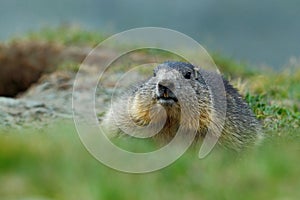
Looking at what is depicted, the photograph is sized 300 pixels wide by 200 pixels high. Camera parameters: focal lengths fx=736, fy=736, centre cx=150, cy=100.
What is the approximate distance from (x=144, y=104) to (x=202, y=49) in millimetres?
7646

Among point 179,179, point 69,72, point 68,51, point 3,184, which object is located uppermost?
point 68,51

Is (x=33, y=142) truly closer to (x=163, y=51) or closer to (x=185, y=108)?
(x=185, y=108)

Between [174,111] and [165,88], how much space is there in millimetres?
231

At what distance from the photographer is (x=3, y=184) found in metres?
4.07

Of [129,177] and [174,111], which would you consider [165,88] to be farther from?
[129,177]

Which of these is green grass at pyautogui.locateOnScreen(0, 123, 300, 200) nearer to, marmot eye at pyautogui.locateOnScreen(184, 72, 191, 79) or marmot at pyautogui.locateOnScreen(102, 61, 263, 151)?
marmot at pyautogui.locateOnScreen(102, 61, 263, 151)

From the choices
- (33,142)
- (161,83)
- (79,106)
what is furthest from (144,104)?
(79,106)

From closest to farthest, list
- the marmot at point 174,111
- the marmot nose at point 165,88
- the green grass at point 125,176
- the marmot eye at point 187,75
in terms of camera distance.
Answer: the green grass at point 125,176 → the marmot nose at point 165,88 → the marmot at point 174,111 → the marmot eye at point 187,75

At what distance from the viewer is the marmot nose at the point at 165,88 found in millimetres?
6197

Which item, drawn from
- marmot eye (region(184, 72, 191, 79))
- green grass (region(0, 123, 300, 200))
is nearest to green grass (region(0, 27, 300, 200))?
green grass (region(0, 123, 300, 200))

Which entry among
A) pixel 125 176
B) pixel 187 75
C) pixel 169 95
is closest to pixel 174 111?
pixel 169 95

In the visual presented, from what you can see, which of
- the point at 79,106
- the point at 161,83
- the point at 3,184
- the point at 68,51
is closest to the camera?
the point at 3,184

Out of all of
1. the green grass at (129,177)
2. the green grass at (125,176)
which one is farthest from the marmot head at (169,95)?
the green grass at (129,177)

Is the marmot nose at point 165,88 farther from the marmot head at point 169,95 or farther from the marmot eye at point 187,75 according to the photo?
the marmot eye at point 187,75
